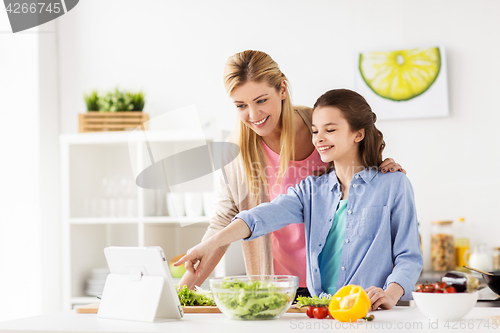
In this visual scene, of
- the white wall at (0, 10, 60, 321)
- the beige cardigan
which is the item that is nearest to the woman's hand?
the beige cardigan

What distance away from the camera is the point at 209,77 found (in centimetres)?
350

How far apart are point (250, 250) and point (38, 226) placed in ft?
6.31

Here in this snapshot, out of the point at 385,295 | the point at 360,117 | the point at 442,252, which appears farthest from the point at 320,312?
the point at 442,252

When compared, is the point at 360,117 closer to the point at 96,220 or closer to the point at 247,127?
the point at 247,127

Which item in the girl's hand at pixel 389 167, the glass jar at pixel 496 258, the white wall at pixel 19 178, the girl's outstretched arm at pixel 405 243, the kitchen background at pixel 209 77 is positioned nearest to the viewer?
the girl's outstretched arm at pixel 405 243

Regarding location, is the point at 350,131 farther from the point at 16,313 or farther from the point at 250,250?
the point at 16,313

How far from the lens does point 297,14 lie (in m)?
3.39

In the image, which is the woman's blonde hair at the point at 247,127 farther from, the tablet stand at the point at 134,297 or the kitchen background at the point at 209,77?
the kitchen background at the point at 209,77

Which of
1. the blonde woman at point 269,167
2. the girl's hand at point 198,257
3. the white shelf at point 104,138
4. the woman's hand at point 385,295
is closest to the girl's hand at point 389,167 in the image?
the blonde woman at point 269,167

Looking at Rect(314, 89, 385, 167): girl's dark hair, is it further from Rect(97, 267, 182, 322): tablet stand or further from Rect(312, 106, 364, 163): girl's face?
Rect(97, 267, 182, 322): tablet stand

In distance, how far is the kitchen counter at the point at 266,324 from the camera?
1.14m

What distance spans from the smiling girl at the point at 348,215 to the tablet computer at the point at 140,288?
17 cm

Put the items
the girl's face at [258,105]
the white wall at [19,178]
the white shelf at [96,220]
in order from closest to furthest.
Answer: the girl's face at [258,105] → the white shelf at [96,220] → the white wall at [19,178]

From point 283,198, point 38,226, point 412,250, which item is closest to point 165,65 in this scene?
point 38,226
